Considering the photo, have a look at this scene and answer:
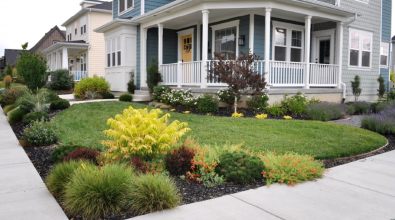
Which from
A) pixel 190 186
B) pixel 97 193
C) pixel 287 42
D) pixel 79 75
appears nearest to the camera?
pixel 97 193

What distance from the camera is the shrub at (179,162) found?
4.55 metres

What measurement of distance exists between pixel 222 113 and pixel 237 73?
135 centimetres

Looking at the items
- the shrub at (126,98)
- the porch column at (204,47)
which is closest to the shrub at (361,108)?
the porch column at (204,47)

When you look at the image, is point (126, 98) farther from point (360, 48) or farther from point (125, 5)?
point (360, 48)

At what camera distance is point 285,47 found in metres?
12.6

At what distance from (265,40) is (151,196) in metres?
7.83

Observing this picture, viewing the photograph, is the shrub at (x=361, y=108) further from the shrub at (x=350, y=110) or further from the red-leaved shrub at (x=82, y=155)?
the red-leaved shrub at (x=82, y=155)

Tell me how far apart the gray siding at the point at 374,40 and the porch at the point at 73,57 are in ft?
49.8

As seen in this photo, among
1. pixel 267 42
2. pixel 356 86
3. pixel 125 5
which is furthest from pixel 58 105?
pixel 356 86

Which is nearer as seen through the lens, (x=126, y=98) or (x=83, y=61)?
(x=126, y=98)

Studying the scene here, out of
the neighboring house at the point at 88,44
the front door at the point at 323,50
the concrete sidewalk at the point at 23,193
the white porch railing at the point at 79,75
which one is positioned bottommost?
the concrete sidewalk at the point at 23,193

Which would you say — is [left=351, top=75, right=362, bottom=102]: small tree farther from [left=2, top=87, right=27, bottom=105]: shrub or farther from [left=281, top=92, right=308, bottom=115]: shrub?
[left=2, top=87, right=27, bottom=105]: shrub

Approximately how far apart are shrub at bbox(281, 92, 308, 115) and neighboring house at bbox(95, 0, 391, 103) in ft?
0.87

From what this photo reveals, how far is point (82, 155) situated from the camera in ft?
15.3
